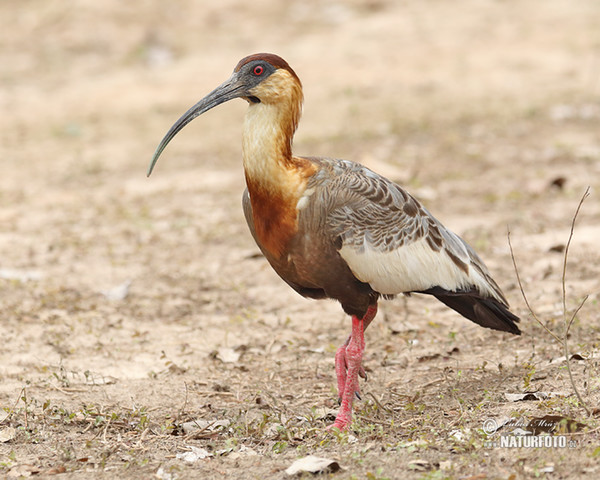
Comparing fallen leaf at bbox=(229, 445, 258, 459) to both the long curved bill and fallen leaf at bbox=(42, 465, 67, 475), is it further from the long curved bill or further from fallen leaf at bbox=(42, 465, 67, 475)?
the long curved bill

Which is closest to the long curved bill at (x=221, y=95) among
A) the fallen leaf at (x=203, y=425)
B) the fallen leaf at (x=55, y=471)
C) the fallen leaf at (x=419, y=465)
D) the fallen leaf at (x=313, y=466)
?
Answer: the fallen leaf at (x=203, y=425)

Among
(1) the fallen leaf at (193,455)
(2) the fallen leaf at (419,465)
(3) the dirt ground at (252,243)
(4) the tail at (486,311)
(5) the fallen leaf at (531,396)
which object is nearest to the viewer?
(2) the fallen leaf at (419,465)

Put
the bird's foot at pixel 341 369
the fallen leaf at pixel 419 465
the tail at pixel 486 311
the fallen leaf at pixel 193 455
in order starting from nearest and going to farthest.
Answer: the fallen leaf at pixel 419 465, the fallen leaf at pixel 193 455, the bird's foot at pixel 341 369, the tail at pixel 486 311

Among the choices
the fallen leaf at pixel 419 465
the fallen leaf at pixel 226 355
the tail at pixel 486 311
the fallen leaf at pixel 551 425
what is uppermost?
the tail at pixel 486 311

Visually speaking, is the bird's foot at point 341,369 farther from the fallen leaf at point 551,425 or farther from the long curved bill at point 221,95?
the long curved bill at point 221,95

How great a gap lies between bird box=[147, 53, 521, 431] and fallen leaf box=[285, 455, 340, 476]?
66 centimetres

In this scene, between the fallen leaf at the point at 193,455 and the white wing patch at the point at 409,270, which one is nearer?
the fallen leaf at the point at 193,455

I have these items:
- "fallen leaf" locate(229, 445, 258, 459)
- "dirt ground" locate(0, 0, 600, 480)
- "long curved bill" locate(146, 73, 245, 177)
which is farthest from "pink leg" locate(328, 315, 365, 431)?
"long curved bill" locate(146, 73, 245, 177)

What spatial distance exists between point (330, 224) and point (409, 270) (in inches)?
22.2

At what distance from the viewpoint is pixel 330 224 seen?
457 cm

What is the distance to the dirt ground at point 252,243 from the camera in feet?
14.2

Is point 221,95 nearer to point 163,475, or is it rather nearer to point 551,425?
point 163,475

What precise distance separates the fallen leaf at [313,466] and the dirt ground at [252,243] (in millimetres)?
56

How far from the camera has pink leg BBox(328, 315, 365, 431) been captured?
456 centimetres
